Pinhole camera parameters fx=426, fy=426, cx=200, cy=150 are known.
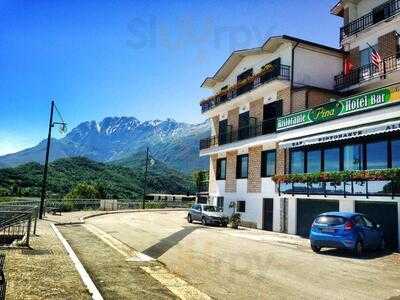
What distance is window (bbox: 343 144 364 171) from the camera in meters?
20.5

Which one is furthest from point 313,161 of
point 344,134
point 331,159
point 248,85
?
point 248,85

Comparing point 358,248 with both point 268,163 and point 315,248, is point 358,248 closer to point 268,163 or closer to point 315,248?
point 315,248

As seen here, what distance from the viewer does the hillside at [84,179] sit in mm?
117500

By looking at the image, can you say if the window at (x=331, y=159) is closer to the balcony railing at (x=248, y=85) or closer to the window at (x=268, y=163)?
the window at (x=268, y=163)

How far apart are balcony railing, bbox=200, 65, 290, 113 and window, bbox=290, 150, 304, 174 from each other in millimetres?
5323

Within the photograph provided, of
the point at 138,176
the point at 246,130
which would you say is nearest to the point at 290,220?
the point at 246,130

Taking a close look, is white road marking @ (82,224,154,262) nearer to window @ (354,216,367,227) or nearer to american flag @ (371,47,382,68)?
window @ (354,216,367,227)

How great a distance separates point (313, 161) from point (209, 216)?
906 centimetres

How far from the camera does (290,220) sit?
2572 centimetres

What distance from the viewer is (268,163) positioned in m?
29.2

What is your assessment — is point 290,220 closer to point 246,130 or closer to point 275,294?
point 246,130

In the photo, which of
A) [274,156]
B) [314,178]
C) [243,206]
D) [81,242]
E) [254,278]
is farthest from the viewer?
[243,206]

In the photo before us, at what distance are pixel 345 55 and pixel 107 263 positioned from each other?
79.4 ft

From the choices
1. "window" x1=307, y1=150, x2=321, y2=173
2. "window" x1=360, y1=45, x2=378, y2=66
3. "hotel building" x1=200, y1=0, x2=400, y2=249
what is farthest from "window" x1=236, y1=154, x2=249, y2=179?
"window" x1=360, y1=45, x2=378, y2=66
